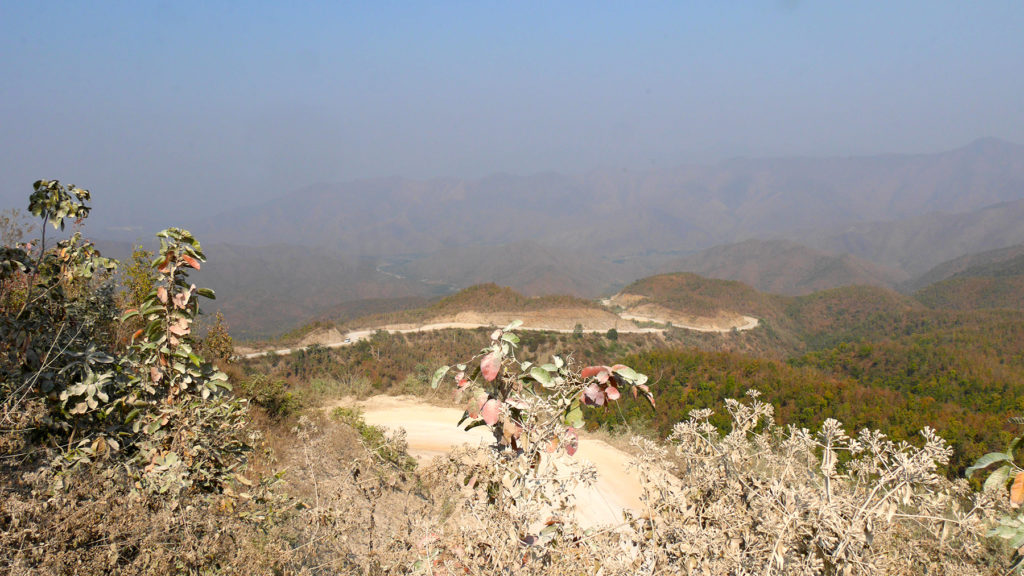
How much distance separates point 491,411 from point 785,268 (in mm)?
137306

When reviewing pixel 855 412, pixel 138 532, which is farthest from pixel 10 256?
pixel 855 412

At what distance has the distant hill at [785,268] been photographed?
104938 millimetres

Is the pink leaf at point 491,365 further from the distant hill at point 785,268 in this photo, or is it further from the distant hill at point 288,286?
the distant hill at point 785,268

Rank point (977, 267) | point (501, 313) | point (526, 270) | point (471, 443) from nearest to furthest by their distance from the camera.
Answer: point (471, 443) → point (501, 313) → point (977, 267) → point (526, 270)

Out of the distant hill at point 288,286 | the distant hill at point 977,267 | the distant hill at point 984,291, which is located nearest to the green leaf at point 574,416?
the distant hill at point 984,291

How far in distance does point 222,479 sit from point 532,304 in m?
31.8

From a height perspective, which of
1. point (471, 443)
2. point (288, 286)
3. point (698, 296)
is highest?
point (471, 443)

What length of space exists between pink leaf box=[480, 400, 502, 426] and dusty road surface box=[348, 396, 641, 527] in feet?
Result: 10.1

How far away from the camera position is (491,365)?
2223mm

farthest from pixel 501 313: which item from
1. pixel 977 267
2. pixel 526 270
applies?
pixel 526 270

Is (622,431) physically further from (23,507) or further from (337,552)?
(23,507)

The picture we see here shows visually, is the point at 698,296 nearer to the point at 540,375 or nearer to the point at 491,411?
the point at 540,375

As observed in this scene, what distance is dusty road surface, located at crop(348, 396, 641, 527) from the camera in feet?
24.4

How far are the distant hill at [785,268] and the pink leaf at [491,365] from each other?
116355 mm
